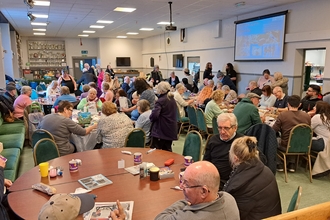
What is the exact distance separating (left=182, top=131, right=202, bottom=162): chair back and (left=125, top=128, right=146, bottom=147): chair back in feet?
2.32

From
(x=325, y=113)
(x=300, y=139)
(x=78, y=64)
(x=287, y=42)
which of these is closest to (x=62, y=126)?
(x=300, y=139)

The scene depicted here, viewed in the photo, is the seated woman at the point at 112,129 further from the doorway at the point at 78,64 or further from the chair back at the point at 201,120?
the doorway at the point at 78,64

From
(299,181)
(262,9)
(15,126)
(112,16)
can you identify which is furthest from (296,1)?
(15,126)

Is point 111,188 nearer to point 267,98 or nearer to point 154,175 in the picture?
point 154,175

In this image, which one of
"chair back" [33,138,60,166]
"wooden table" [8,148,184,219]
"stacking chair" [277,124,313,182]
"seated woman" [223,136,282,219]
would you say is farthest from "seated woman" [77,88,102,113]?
"seated woman" [223,136,282,219]

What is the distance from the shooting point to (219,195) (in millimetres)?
1563

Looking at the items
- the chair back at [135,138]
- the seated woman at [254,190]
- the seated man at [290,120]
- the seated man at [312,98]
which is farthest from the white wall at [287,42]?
the seated woman at [254,190]

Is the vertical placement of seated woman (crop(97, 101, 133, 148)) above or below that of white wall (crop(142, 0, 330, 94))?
below

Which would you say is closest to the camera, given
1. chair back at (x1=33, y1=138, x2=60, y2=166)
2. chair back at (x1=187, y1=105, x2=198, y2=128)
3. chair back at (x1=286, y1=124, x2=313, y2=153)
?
chair back at (x1=33, y1=138, x2=60, y2=166)

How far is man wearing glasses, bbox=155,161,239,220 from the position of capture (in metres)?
1.48

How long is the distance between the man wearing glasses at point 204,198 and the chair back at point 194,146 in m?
1.64

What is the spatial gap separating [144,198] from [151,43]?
1539cm

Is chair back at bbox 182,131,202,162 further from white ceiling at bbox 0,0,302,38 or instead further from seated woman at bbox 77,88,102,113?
white ceiling at bbox 0,0,302,38

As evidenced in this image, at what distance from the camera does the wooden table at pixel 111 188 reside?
198 centimetres
